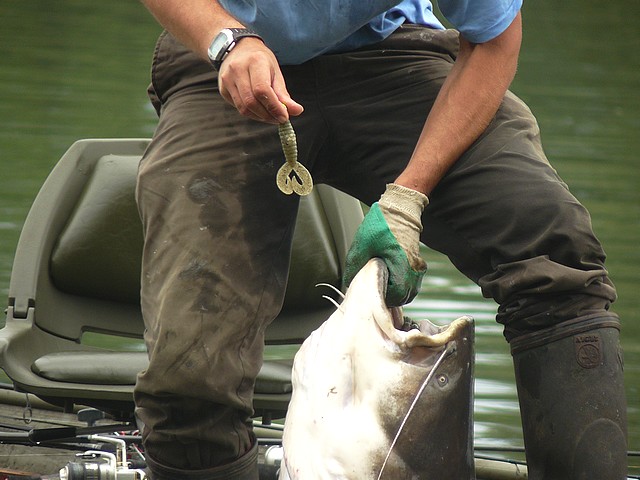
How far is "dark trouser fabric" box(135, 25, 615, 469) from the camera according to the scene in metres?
1.96

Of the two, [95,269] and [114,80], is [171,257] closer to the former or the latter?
[95,269]

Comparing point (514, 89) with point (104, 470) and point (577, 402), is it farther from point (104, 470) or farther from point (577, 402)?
point (577, 402)

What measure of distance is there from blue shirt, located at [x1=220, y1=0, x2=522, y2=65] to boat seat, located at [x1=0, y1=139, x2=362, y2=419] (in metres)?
1.01

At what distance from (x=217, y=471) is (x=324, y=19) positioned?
0.78 m

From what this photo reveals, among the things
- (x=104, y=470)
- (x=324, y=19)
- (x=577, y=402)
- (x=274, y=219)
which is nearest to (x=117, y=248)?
(x=104, y=470)

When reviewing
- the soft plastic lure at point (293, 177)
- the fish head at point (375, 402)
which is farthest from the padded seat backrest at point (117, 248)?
the fish head at point (375, 402)

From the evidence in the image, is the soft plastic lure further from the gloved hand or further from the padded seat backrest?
the padded seat backrest

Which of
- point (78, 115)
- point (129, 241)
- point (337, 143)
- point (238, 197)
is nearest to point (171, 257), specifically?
point (238, 197)

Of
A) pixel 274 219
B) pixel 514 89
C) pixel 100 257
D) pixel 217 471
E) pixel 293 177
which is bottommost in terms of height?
pixel 514 89

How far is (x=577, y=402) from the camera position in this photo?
190 centimetres

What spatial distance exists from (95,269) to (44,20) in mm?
8365

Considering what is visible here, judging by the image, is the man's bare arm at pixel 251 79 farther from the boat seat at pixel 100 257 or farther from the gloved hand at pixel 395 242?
the boat seat at pixel 100 257

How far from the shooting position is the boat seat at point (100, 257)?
310cm

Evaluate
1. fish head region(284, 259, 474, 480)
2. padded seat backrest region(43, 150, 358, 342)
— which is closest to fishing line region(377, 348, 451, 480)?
fish head region(284, 259, 474, 480)
